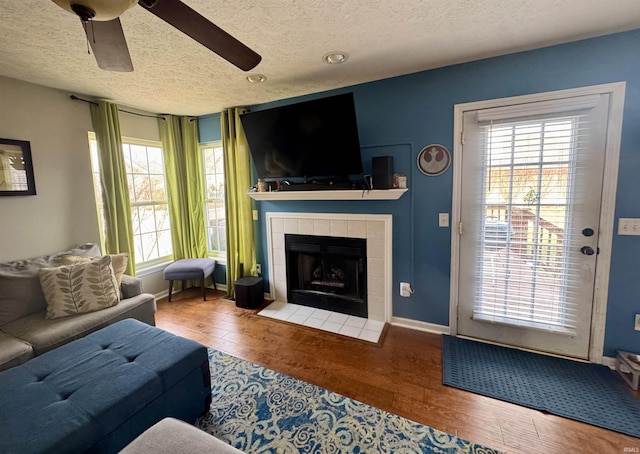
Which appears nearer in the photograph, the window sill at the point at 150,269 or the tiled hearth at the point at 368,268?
the tiled hearth at the point at 368,268

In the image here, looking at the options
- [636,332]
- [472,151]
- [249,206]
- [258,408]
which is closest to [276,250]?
[249,206]

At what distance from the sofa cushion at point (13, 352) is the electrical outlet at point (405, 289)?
2.75 meters

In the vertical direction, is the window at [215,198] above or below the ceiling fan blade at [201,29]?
below

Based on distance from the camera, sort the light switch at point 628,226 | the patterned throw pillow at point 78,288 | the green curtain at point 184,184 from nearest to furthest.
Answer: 1. the light switch at point 628,226
2. the patterned throw pillow at point 78,288
3. the green curtain at point 184,184

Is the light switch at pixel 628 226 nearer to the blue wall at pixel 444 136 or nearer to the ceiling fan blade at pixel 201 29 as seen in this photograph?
the blue wall at pixel 444 136

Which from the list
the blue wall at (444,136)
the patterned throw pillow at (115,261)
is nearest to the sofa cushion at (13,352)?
the patterned throw pillow at (115,261)

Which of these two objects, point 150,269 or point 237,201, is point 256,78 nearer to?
point 237,201

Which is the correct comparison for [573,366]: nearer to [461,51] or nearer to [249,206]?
[461,51]

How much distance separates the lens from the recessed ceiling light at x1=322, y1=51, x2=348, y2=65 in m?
1.96

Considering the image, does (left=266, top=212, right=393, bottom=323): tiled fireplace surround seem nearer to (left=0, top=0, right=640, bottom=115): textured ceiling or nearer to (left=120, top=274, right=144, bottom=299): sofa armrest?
(left=0, top=0, right=640, bottom=115): textured ceiling

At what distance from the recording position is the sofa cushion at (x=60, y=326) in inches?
70.8

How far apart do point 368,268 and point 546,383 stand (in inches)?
59.4

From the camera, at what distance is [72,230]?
8.78ft

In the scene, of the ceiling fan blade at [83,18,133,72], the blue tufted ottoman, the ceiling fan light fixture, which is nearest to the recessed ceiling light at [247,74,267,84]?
the ceiling fan blade at [83,18,133,72]
